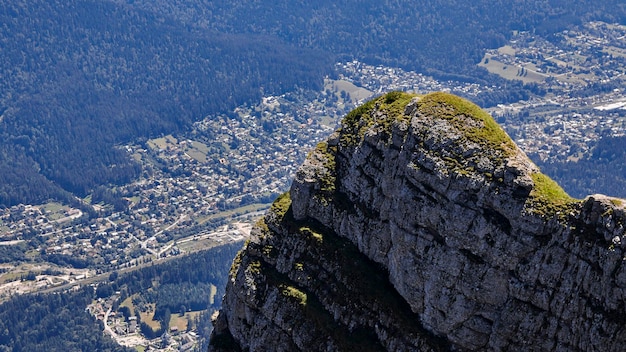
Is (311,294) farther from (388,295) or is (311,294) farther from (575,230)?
(575,230)

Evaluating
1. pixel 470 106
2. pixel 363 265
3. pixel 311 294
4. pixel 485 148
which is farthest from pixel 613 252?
pixel 311 294

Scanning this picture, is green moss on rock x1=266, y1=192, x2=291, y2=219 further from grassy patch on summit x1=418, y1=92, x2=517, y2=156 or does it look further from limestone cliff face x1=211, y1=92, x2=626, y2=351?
grassy patch on summit x1=418, y1=92, x2=517, y2=156

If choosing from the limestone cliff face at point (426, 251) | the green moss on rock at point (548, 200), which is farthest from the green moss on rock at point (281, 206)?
the green moss on rock at point (548, 200)

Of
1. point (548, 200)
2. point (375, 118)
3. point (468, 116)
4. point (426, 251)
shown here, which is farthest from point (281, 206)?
point (548, 200)

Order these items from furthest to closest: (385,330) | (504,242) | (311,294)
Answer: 1. (311,294)
2. (385,330)
3. (504,242)

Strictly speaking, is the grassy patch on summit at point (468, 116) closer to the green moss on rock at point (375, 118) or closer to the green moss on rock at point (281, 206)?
the green moss on rock at point (375, 118)

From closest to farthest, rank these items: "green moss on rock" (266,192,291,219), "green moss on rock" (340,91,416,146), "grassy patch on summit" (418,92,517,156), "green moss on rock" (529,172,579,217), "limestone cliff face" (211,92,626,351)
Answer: "limestone cliff face" (211,92,626,351), "green moss on rock" (529,172,579,217), "grassy patch on summit" (418,92,517,156), "green moss on rock" (340,91,416,146), "green moss on rock" (266,192,291,219)

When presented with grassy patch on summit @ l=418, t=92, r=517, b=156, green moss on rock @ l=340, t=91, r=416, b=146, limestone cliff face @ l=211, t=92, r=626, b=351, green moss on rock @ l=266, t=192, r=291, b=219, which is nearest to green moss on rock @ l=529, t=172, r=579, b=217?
limestone cliff face @ l=211, t=92, r=626, b=351

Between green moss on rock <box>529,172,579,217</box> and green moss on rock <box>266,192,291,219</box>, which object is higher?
green moss on rock <box>529,172,579,217</box>
